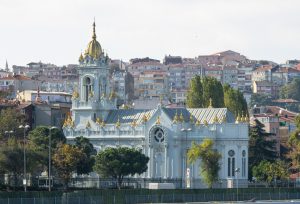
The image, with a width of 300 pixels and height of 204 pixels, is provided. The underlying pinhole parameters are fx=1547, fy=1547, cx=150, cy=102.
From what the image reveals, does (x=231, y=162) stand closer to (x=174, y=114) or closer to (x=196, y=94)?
(x=174, y=114)

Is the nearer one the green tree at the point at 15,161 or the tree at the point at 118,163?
the green tree at the point at 15,161

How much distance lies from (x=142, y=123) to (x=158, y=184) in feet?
62.2

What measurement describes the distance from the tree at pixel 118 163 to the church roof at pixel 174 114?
10934mm

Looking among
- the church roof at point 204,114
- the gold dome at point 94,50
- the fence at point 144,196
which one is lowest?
the fence at point 144,196

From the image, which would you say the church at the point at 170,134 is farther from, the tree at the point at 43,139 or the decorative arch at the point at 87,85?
the tree at the point at 43,139

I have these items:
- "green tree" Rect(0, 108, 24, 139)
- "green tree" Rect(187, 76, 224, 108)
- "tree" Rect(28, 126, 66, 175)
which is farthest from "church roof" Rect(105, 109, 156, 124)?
"green tree" Rect(187, 76, 224, 108)

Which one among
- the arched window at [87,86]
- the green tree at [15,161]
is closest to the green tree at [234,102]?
the arched window at [87,86]

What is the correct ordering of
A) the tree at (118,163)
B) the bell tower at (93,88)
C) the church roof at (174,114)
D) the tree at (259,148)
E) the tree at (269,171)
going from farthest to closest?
the tree at (259,148) < the bell tower at (93,88) < the church roof at (174,114) < the tree at (269,171) < the tree at (118,163)

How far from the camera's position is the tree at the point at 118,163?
5792 inches

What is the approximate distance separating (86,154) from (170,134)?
396 inches

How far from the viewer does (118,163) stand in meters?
147

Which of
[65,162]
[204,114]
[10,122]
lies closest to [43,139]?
[65,162]

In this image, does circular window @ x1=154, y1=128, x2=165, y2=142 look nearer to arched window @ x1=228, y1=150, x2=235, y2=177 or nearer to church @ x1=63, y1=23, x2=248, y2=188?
church @ x1=63, y1=23, x2=248, y2=188

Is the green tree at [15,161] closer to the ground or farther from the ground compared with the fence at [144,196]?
farther from the ground
